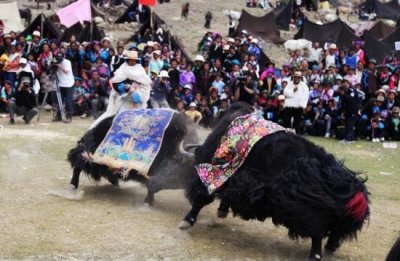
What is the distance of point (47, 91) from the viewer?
15875 mm

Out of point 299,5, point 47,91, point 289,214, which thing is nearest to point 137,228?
point 289,214

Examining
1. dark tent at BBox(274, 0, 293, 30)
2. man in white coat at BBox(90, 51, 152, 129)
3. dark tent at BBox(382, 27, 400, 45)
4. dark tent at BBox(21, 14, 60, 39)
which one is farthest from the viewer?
dark tent at BBox(274, 0, 293, 30)

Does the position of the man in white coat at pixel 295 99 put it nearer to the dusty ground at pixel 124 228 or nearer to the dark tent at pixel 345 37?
the dusty ground at pixel 124 228

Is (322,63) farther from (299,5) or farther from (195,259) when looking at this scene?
(299,5)

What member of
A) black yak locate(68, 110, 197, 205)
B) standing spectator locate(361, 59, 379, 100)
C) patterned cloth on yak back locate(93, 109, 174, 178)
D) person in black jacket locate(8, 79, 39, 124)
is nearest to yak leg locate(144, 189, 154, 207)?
black yak locate(68, 110, 197, 205)

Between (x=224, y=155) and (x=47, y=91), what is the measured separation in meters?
Result: 9.63

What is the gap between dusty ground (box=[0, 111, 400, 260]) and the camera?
21.2ft

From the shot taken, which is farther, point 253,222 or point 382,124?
point 382,124

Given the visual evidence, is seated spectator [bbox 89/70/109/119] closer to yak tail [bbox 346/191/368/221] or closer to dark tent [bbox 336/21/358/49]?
yak tail [bbox 346/191/368/221]

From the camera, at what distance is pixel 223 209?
288 inches

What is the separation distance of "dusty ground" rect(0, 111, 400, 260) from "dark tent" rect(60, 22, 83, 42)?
1029 cm

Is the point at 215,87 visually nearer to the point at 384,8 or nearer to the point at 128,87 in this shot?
the point at 128,87

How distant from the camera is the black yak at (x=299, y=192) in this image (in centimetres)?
630

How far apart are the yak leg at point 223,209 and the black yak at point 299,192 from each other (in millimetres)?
28
